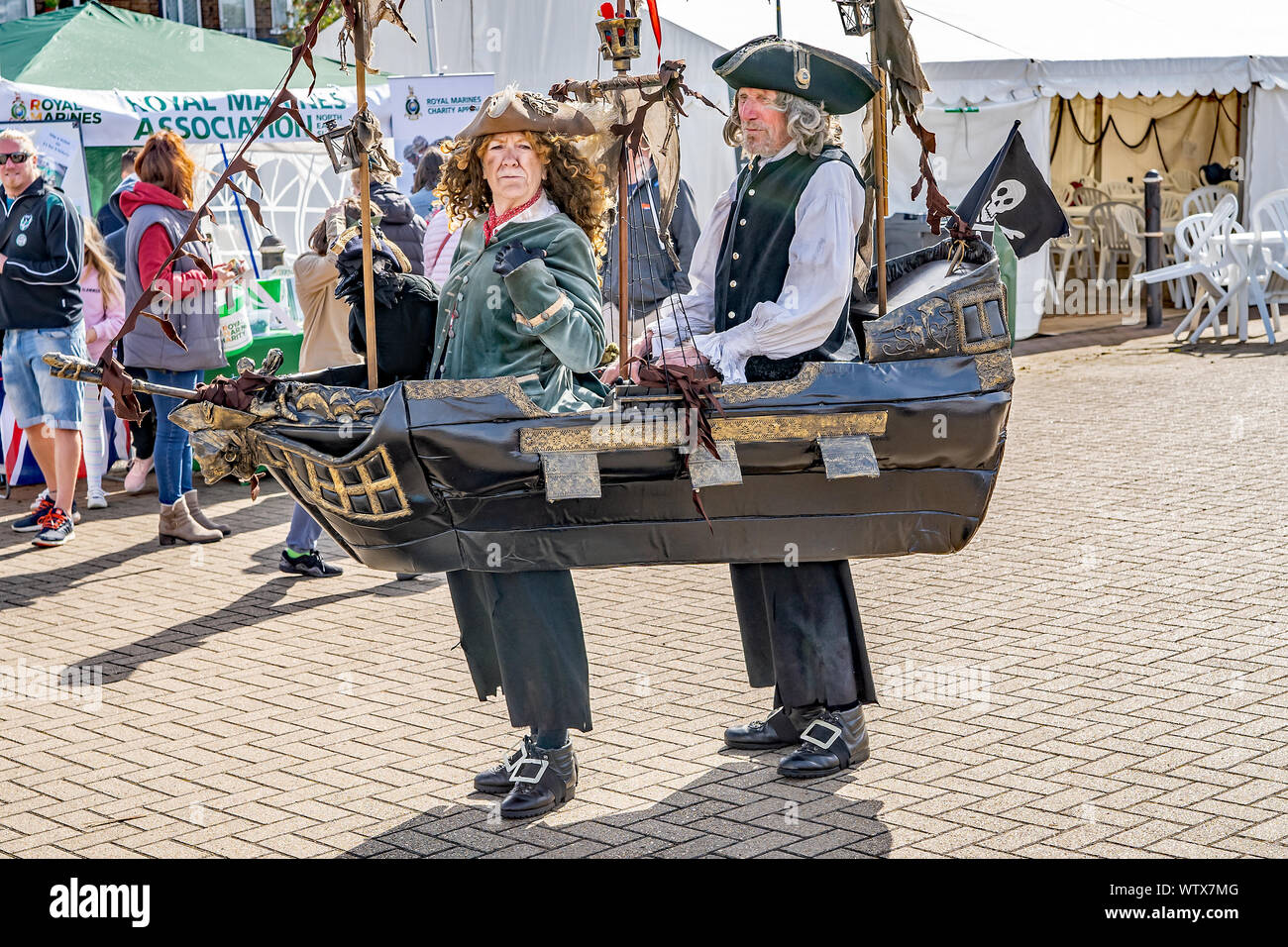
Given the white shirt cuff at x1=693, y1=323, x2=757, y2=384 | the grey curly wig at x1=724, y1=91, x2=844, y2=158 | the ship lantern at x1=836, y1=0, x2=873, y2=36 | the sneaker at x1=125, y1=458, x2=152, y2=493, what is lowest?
the sneaker at x1=125, y1=458, x2=152, y2=493

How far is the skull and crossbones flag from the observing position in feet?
14.8

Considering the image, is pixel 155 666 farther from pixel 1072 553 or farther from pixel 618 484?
pixel 1072 553

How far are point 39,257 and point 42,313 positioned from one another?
28 cm

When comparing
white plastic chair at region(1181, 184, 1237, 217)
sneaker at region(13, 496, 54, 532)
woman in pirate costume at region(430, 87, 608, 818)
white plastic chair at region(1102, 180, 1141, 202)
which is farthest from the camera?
white plastic chair at region(1102, 180, 1141, 202)

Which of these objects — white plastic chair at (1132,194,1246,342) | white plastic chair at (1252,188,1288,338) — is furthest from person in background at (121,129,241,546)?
white plastic chair at (1252,188,1288,338)

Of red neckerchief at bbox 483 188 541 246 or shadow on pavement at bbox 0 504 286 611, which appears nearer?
red neckerchief at bbox 483 188 541 246

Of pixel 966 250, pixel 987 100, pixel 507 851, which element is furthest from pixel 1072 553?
pixel 987 100

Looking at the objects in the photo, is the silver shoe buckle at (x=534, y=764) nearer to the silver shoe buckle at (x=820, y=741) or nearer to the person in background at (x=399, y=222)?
the silver shoe buckle at (x=820, y=741)

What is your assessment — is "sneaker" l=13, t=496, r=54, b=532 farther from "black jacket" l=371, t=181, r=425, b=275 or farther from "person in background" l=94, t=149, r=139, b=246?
"black jacket" l=371, t=181, r=425, b=275

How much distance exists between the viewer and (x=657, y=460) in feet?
12.3

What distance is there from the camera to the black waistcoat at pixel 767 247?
4020mm

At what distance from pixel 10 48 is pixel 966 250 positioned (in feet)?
27.4

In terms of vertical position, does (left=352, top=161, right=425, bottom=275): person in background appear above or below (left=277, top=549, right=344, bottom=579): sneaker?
above

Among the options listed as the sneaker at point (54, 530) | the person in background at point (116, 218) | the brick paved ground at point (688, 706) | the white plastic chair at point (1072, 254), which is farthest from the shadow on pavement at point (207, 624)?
the white plastic chair at point (1072, 254)
